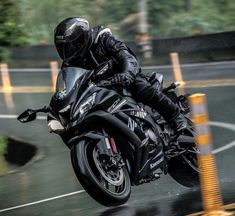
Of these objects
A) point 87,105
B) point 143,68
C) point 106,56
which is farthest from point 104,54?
point 143,68

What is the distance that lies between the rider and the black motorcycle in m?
0.14

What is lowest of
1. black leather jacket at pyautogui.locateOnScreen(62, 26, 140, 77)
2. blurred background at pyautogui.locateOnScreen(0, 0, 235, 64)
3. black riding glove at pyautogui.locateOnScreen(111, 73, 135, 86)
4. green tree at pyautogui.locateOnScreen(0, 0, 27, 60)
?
blurred background at pyautogui.locateOnScreen(0, 0, 235, 64)

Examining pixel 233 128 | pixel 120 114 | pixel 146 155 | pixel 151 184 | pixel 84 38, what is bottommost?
pixel 233 128

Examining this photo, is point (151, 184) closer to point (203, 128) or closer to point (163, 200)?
point (163, 200)

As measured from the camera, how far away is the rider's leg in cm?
657

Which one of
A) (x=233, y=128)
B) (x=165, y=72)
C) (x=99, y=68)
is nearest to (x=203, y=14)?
(x=165, y=72)

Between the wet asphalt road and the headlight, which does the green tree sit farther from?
the headlight

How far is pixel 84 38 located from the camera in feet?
20.4

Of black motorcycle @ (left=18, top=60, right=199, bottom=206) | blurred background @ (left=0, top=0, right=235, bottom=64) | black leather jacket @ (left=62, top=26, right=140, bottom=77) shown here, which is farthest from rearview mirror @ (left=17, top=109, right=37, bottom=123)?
blurred background @ (left=0, top=0, right=235, bottom=64)

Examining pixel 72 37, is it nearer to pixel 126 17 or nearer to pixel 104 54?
pixel 104 54

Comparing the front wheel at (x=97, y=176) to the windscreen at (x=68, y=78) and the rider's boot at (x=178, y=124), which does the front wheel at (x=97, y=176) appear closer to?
the windscreen at (x=68, y=78)

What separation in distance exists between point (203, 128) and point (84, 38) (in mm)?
1770

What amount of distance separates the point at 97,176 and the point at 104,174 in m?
0.07

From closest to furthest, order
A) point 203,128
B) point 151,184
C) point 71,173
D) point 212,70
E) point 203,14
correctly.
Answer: point 203,128
point 151,184
point 71,173
point 212,70
point 203,14
